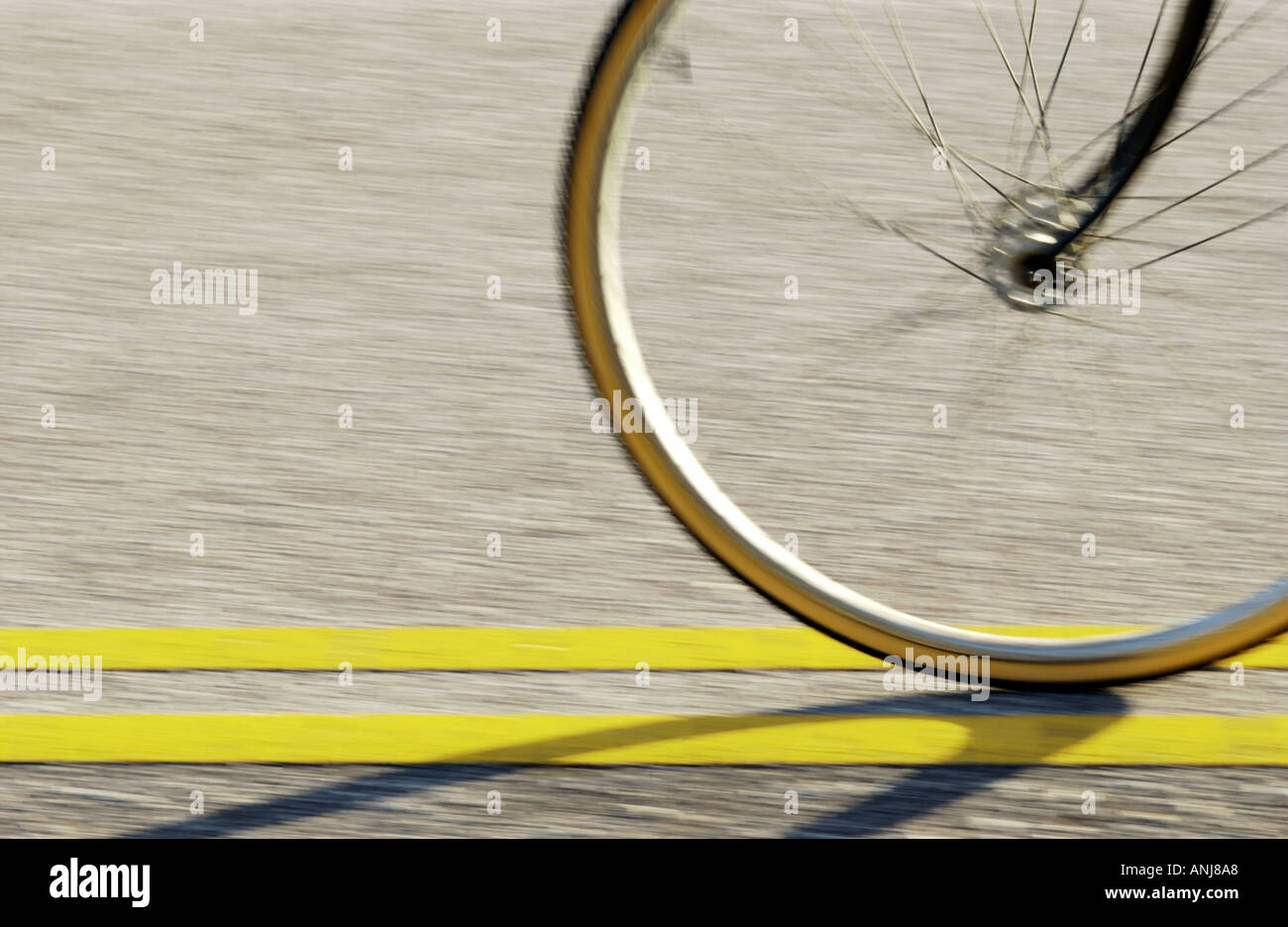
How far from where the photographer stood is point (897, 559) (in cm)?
305

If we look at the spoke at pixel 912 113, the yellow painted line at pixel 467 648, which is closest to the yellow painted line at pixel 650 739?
the yellow painted line at pixel 467 648

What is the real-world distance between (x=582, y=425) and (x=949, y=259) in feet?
3.71

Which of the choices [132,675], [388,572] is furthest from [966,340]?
[132,675]

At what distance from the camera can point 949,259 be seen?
255 centimetres

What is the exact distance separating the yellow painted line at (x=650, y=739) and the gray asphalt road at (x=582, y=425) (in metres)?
0.04

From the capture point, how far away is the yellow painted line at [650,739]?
263cm

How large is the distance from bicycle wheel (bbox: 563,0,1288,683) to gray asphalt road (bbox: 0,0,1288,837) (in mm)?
183

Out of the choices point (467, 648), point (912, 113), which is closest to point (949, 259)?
point (912, 113)

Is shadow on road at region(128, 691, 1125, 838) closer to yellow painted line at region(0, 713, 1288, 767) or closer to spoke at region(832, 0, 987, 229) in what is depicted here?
yellow painted line at region(0, 713, 1288, 767)

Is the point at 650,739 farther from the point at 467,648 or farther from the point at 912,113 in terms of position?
the point at 912,113

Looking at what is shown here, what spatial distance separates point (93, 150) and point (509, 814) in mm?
2801

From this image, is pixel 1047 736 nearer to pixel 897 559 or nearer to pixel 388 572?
pixel 897 559

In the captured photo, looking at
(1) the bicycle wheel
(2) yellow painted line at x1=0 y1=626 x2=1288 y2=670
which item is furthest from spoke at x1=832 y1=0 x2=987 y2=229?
(2) yellow painted line at x1=0 y1=626 x2=1288 y2=670

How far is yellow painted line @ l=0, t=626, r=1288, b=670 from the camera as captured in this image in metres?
2.83
